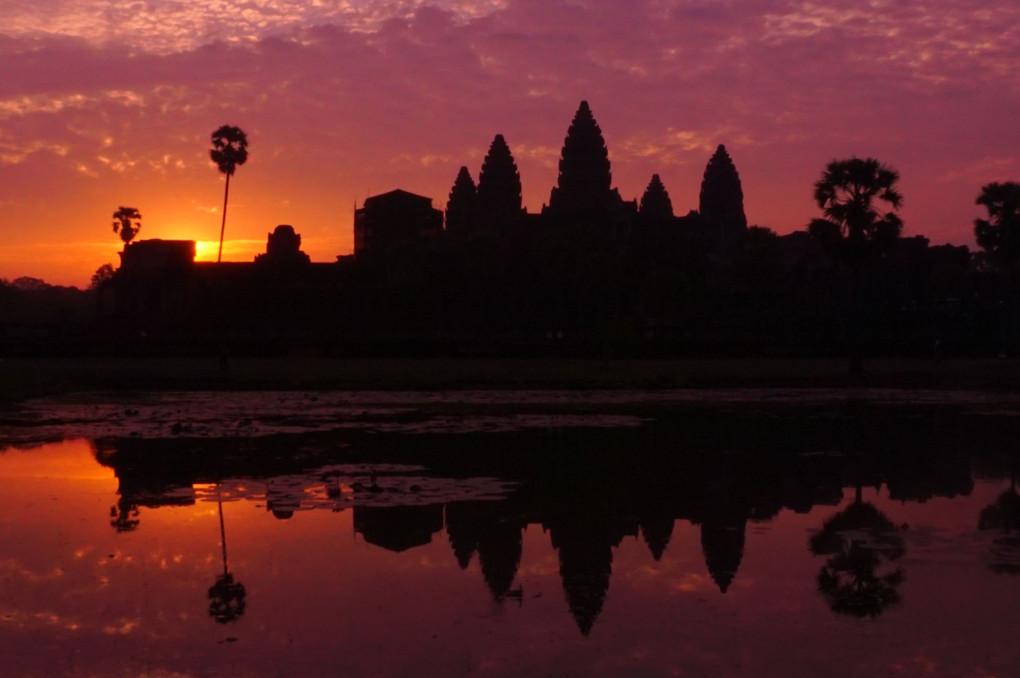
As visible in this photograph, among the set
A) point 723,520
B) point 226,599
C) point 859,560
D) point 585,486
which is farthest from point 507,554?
point 585,486

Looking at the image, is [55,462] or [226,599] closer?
[226,599]

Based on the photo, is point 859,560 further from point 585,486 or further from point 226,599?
point 226,599

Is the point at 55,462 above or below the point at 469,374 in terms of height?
below

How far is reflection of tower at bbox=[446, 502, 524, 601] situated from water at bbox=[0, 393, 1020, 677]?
47mm

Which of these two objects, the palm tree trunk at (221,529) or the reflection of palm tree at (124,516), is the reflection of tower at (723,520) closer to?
the palm tree trunk at (221,529)

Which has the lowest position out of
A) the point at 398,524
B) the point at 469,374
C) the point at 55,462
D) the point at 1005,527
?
the point at 1005,527

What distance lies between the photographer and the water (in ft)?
27.3

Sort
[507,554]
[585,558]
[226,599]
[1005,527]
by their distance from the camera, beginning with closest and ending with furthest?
[226,599]
[585,558]
[507,554]
[1005,527]

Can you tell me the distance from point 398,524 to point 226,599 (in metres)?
3.61

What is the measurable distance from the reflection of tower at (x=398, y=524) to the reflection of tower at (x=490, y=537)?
20 centimetres

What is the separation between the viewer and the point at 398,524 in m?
13.3

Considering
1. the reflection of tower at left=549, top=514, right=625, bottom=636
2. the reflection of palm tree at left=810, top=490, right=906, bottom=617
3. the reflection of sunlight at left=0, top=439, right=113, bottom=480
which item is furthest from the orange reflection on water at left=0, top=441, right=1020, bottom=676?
the reflection of sunlight at left=0, top=439, right=113, bottom=480

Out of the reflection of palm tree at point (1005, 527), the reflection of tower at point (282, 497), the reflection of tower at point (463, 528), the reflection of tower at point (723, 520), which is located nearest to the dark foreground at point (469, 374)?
the reflection of tower at point (282, 497)

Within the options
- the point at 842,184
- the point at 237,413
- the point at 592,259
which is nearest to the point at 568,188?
the point at 592,259
